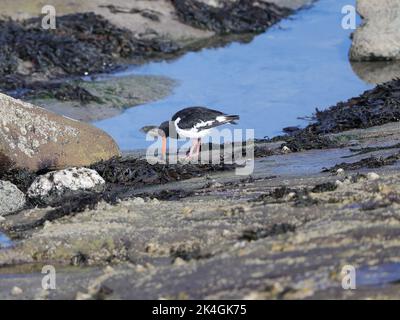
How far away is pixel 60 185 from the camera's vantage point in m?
7.95

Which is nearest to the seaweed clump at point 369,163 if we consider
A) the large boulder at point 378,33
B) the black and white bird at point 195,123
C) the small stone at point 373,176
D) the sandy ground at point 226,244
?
the sandy ground at point 226,244

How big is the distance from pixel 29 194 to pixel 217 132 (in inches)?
155

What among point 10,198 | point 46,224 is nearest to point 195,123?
point 10,198

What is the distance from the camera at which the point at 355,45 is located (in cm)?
1561

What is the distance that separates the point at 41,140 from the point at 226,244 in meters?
3.82

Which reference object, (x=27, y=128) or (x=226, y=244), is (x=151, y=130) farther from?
(x=226, y=244)

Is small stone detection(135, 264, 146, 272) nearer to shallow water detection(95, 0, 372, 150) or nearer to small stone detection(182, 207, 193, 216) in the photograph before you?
small stone detection(182, 207, 193, 216)

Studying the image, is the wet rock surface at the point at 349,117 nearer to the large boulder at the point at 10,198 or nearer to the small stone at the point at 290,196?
the small stone at the point at 290,196

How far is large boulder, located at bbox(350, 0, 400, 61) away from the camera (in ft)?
50.3

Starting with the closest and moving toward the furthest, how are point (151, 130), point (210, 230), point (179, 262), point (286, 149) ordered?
point (179, 262)
point (210, 230)
point (286, 149)
point (151, 130)

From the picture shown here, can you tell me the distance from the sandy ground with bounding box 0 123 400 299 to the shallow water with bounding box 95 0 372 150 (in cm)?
483

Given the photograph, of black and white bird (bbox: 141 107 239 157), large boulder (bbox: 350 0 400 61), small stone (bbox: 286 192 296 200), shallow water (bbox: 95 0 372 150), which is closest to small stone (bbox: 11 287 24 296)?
small stone (bbox: 286 192 296 200)

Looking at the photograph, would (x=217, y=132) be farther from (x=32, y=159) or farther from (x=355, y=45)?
(x=355, y=45)

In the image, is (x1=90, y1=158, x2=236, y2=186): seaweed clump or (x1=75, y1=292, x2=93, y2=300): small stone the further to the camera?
(x1=90, y1=158, x2=236, y2=186): seaweed clump
